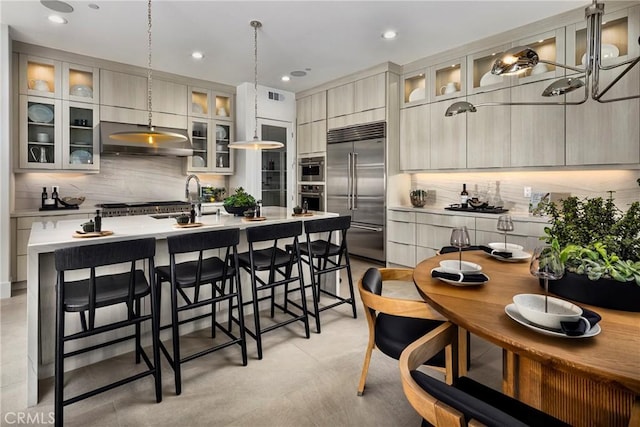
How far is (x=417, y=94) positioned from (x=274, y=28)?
2.23m

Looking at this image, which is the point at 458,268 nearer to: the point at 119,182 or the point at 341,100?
the point at 341,100

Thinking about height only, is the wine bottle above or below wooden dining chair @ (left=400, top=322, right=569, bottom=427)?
above

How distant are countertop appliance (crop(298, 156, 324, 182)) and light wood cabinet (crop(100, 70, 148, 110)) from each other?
2.68 meters

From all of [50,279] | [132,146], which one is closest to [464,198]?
[50,279]

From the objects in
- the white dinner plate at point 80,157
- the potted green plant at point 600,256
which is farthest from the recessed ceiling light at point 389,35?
the white dinner plate at point 80,157

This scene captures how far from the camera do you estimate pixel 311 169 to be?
6.21 m

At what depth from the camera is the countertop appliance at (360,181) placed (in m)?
5.07

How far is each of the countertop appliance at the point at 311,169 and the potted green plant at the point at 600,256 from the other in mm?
4582

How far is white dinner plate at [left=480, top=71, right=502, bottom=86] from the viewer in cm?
405

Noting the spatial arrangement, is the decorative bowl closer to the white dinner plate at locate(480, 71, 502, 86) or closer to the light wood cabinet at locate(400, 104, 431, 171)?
the white dinner plate at locate(480, 71, 502, 86)

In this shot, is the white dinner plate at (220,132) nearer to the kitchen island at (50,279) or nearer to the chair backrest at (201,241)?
the kitchen island at (50,279)

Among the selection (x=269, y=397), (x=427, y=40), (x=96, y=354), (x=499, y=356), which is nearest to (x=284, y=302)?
(x=269, y=397)

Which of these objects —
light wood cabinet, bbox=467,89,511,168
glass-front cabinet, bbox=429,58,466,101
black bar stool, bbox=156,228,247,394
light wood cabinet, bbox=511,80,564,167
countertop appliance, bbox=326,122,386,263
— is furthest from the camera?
countertop appliance, bbox=326,122,386,263

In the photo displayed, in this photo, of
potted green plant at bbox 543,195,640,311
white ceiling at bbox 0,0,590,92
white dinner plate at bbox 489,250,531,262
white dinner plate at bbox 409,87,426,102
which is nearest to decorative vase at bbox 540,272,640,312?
potted green plant at bbox 543,195,640,311
